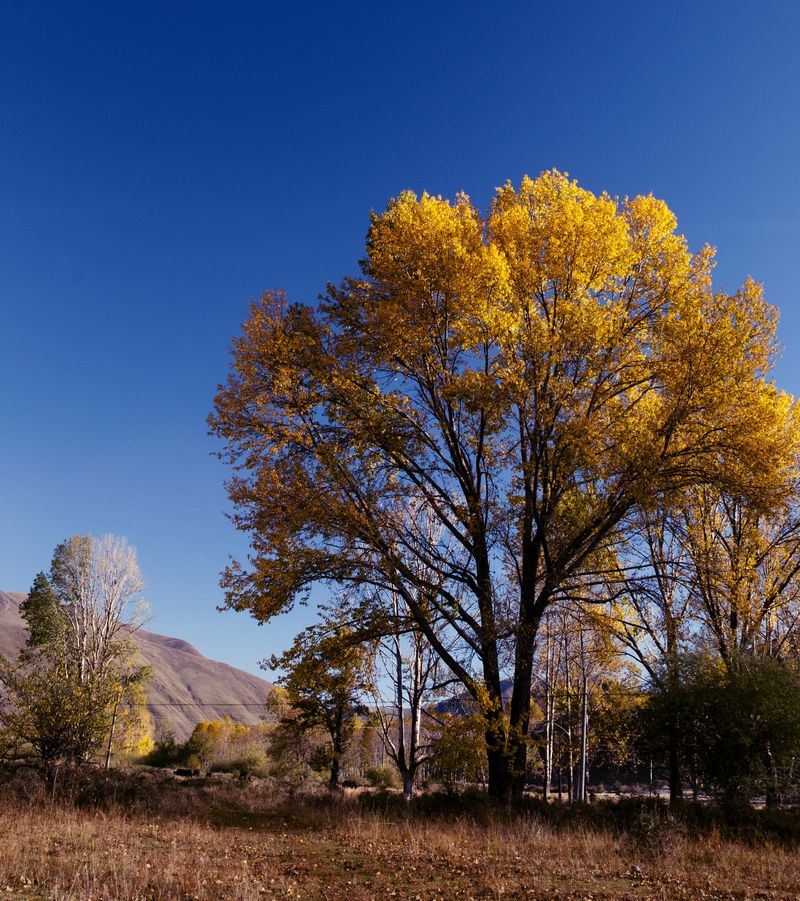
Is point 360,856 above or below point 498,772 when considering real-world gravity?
below

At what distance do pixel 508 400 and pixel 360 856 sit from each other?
8638 millimetres

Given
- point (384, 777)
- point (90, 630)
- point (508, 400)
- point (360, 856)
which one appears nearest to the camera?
point (360, 856)

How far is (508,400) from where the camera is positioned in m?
13.5

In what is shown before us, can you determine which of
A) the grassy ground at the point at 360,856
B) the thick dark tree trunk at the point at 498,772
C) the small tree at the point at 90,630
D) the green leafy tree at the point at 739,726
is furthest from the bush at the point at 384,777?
the grassy ground at the point at 360,856

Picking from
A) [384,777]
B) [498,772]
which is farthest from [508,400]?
[384,777]

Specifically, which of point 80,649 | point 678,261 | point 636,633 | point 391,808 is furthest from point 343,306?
point 80,649

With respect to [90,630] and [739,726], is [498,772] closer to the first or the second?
[739,726]

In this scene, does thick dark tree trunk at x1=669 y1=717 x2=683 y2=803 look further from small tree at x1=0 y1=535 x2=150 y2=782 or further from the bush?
the bush

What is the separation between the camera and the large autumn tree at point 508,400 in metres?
12.7

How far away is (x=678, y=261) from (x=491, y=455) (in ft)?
19.5

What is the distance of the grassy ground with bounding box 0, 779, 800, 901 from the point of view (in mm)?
6996

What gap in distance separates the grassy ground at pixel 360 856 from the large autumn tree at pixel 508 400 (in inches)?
107

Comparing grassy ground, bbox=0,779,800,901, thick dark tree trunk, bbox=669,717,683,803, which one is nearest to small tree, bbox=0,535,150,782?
grassy ground, bbox=0,779,800,901

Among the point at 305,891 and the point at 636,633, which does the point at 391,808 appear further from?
the point at 636,633
